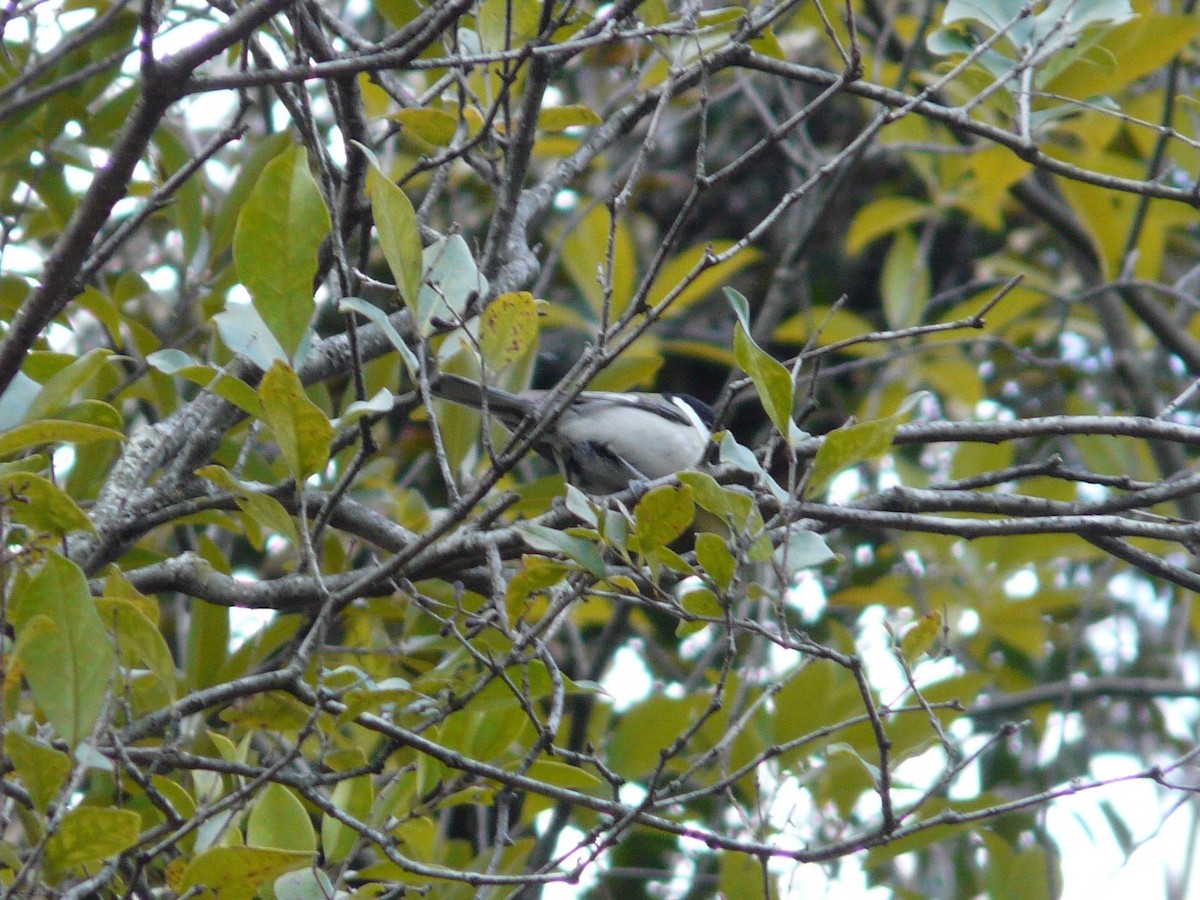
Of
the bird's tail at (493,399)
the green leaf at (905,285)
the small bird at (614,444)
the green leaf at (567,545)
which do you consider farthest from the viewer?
the green leaf at (905,285)

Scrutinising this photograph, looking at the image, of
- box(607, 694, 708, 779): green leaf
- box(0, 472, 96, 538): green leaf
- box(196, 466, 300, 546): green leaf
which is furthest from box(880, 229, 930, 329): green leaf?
box(0, 472, 96, 538): green leaf

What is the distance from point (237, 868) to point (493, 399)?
1.83 metres

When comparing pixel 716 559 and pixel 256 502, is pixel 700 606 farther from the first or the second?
pixel 256 502

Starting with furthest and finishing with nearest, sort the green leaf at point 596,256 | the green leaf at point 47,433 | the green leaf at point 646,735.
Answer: the green leaf at point 596,256, the green leaf at point 646,735, the green leaf at point 47,433

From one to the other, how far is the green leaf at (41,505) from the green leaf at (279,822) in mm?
543

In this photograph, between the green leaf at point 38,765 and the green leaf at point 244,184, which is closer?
the green leaf at point 38,765

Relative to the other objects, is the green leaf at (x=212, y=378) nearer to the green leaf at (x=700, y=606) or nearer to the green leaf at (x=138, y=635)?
the green leaf at (x=138, y=635)

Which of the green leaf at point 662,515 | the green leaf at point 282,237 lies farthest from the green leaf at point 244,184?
the green leaf at point 662,515

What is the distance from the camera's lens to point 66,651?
5.75 ft

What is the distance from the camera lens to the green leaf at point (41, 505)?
77.2 inches

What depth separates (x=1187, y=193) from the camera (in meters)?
2.64

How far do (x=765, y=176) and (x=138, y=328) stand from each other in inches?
175

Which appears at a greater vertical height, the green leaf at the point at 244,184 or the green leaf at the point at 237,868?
the green leaf at the point at 244,184

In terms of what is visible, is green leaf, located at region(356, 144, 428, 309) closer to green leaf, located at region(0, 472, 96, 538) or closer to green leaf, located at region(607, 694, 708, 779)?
green leaf, located at region(0, 472, 96, 538)
